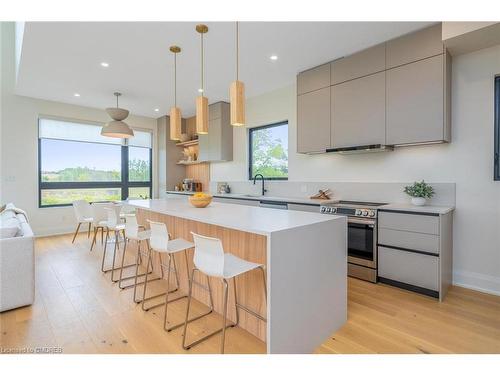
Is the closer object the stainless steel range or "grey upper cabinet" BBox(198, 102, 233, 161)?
the stainless steel range

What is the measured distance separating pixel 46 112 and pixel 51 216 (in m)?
2.08

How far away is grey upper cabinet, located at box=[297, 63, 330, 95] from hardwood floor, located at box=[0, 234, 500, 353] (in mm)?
2603

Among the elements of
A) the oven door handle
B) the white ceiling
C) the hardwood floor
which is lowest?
the hardwood floor

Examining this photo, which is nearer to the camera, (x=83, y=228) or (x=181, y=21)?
(x=181, y=21)

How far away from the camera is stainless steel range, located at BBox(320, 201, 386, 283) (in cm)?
300

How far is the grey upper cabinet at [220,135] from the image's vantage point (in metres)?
5.51

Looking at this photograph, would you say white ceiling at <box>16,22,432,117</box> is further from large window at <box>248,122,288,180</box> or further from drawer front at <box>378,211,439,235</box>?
drawer front at <box>378,211,439,235</box>

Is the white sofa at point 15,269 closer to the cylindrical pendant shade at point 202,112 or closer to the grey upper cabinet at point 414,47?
the cylindrical pendant shade at point 202,112

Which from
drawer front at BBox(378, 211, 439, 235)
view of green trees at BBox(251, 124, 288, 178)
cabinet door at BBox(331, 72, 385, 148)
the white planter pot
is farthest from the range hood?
view of green trees at BBox(251, 124, 288, 178)

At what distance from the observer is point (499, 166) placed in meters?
2.71

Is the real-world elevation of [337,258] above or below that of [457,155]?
below

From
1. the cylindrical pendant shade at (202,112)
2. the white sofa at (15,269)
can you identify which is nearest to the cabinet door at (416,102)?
the cylindrical pendant shade at (202,112)
